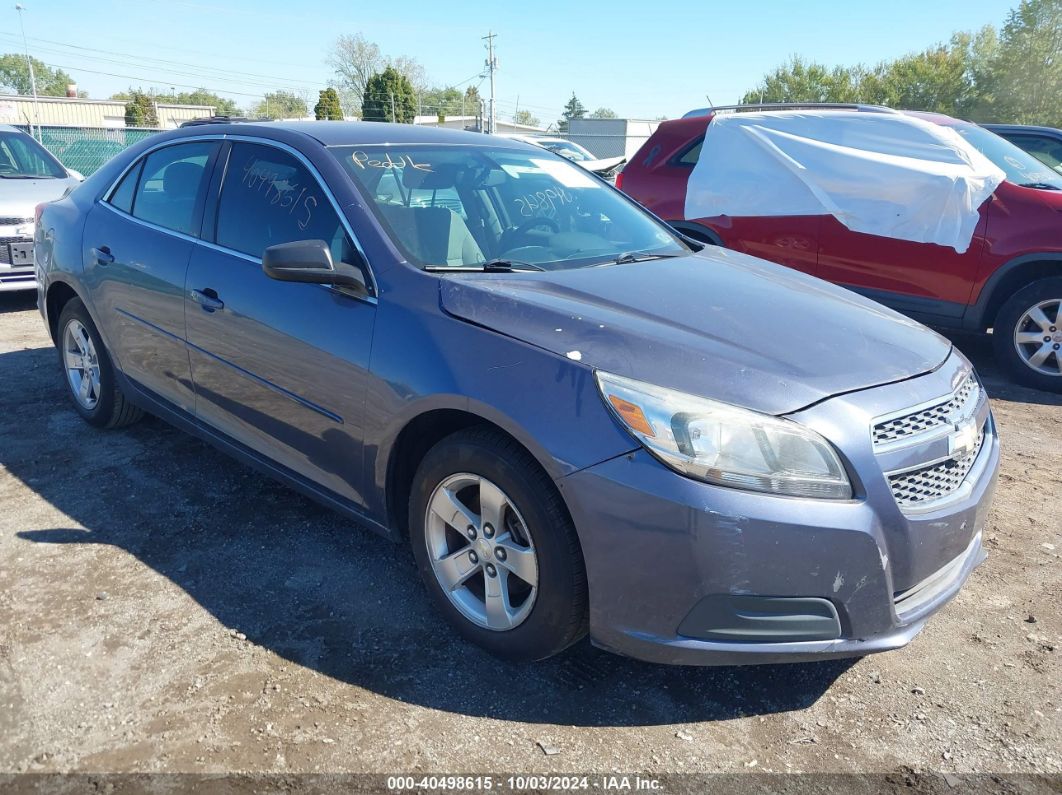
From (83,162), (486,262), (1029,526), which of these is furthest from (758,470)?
(83,162)

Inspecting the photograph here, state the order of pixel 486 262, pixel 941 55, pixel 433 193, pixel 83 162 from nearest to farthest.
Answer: pixel 486 262 < pixel 433 193 < pixel 83 162 < pixel 941 55

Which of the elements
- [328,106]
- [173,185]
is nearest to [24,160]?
[173,185]

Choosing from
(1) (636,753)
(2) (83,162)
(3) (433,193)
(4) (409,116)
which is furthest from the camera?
(4) (409,116)

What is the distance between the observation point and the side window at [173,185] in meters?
3.75

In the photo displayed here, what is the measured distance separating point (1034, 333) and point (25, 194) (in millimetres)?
8754

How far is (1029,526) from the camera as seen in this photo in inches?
148

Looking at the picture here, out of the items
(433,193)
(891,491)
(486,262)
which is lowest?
(891,491)

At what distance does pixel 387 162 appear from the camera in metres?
3.29

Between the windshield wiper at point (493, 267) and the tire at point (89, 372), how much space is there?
7.94 ft

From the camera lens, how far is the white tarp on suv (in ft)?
19.7

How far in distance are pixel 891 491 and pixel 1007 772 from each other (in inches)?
33.7

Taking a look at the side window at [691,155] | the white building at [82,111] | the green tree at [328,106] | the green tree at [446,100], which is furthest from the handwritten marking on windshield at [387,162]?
the green tree at [446,100]

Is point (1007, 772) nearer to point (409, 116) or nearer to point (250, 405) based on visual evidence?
point (250, 405)

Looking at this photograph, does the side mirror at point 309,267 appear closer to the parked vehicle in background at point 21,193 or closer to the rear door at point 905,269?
the rear door at point 905,269
